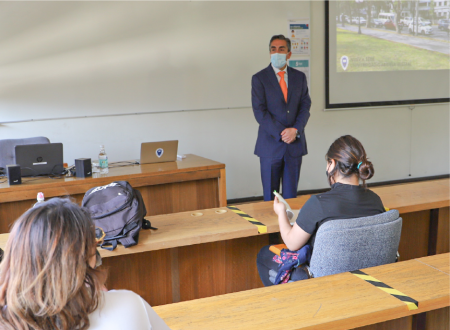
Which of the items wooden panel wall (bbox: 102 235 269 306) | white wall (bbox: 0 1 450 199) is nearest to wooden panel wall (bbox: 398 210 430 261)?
wooden panel wall (bbox: 102 235 269 306)

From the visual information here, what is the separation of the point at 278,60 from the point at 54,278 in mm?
3120

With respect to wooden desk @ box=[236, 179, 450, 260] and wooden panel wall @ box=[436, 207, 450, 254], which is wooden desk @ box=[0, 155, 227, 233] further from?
wooden panel wall @ box=[436, 207, 450, 254]

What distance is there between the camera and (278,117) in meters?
3.64

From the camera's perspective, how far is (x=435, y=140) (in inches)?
231

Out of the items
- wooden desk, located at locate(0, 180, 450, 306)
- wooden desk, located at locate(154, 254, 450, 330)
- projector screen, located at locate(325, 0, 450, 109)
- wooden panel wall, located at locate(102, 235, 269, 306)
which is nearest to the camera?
wooden desk, located at locate(154, 254, 450, 330)

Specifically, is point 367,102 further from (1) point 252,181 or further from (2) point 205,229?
(2) point 205,229

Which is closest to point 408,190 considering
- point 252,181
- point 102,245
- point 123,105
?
point 102,245

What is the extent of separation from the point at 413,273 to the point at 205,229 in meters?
0.90

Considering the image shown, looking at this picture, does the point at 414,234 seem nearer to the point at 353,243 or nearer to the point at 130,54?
the point at 353,243

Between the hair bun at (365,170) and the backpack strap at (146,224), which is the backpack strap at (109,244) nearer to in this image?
the backpack strap at (146,224)

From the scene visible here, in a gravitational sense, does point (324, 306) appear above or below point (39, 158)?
below

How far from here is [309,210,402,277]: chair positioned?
165 centimetres

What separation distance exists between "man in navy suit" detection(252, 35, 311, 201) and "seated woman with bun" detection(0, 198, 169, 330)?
9.11 ft

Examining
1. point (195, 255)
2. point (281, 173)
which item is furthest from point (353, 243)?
point (281, 173)
